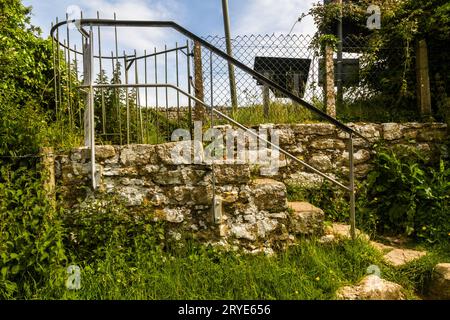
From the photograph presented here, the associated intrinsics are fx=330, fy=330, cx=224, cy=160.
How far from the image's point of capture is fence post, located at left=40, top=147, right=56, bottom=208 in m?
2.70

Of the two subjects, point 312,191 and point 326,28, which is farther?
point 326,28

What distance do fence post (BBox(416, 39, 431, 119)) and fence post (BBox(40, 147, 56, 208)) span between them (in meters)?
4.28

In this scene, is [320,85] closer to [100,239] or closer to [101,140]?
[101,140]

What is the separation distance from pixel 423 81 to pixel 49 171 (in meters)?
4.43

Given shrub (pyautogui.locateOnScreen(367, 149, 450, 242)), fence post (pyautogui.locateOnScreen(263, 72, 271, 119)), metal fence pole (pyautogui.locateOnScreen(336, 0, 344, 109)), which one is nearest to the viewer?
shrub (pyautogui.locateOnScreen(367, 149, 450, 242))

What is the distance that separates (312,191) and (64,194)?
2.52 meters

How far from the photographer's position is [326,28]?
5055mm

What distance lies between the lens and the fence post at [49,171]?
106 inches

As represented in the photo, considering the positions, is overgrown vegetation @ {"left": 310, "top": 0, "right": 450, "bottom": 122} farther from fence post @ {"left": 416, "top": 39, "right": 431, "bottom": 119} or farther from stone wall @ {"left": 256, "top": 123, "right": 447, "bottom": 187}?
stone wall @ {"left": 256, "top": 123, "right": 447, "bottom": 187}

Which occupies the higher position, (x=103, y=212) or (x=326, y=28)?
(x=326, y=28)

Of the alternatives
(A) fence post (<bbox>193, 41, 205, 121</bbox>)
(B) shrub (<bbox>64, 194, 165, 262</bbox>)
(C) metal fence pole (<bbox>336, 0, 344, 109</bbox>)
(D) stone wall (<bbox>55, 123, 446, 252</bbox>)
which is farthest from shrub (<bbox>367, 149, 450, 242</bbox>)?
(B) shrub (<bbox>64, 194, 165, 262</bbox>)

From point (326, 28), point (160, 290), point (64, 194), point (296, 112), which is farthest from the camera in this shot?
point (326, 28)
